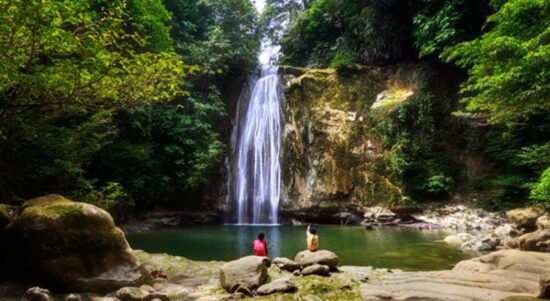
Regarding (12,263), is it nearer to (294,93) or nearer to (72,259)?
(72,259)

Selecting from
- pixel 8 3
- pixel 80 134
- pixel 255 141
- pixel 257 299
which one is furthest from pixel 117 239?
pixel 255 141

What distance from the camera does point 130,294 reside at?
558 cm

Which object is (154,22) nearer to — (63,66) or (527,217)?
(63,66)

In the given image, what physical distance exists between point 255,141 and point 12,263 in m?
17.2

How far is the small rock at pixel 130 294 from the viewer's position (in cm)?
553

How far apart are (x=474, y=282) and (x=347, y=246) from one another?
550cm

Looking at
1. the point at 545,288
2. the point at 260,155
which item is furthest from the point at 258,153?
the point at 545,288

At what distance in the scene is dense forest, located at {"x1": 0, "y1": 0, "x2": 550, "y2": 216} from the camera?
5.24 m

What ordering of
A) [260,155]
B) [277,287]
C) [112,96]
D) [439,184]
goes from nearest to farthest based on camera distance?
[112,96] → [277,287] → [439,184] → [260,155]

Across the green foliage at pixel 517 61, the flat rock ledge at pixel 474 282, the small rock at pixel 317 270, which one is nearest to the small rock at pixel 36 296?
the small rock at pixel 317 270

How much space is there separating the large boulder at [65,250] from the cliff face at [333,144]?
13.9 meters

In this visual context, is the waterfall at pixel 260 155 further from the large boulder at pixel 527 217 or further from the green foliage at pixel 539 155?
the green foliage at pixel 539 155

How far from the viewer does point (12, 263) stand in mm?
6008

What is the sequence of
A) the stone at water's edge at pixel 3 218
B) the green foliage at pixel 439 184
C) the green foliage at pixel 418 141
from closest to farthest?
the stone at water's edge at pixel 3 218 < the green foliage at pixel 439 184 < the green foliage at pixel 418 141
